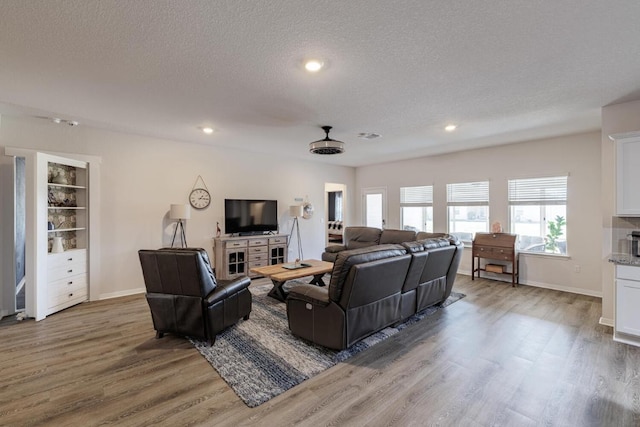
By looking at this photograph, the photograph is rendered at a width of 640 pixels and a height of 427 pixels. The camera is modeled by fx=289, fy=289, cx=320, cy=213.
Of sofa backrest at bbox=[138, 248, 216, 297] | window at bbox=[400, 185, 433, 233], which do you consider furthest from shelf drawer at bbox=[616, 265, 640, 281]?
sofa backrest at bbox=[138, 248, 216, 297]

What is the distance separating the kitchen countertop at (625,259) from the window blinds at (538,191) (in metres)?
2.08

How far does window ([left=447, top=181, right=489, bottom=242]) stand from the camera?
6051 mm

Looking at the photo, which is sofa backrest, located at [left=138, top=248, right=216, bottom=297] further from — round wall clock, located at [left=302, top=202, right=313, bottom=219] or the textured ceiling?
round wall clock, located at [left=302, top=202, right=313, bottom=219]

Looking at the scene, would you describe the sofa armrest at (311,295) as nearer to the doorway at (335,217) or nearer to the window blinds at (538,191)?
the window blinds at (538,191)

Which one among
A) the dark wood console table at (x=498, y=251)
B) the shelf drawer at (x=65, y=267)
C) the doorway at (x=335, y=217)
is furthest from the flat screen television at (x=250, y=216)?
the dark wood console table at (x=498, y=251)

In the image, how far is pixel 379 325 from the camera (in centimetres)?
315

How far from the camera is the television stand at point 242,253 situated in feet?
18.0

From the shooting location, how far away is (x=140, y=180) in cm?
495


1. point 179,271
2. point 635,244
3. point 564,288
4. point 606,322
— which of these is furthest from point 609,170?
point 179,271

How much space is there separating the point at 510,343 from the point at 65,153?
A: 637 cm

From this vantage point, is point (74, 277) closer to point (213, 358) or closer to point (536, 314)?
point (213, 358)

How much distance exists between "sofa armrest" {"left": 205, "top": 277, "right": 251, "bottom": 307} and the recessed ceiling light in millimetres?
2397

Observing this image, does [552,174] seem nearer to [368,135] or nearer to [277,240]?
[368,135]

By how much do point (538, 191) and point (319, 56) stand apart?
506 cm
